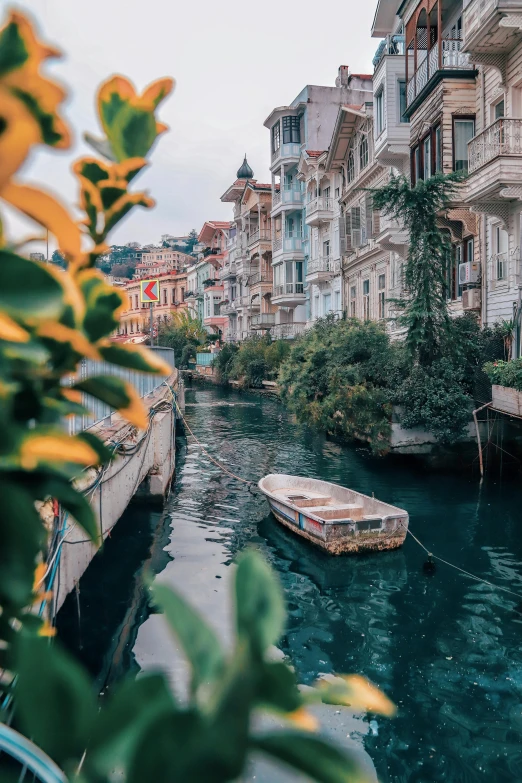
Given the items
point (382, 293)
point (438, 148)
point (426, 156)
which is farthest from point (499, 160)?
point (382, 293)

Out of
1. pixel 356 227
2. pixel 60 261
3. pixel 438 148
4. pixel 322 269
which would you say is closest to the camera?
pixel 60 261

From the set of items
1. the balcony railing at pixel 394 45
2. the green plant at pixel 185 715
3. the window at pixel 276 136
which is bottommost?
the green plant at pixel 185 715

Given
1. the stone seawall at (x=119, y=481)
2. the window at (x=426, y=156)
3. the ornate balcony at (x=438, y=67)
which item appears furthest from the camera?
the window at (x=426, y=156)

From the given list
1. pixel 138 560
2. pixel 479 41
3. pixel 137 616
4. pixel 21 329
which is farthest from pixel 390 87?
pixel 21 329

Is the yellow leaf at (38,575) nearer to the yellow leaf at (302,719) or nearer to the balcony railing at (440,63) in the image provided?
the yellow leaf at (302,719)

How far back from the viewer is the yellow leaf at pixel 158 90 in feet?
3.22

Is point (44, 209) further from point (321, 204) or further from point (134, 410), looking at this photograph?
point (321, 204)

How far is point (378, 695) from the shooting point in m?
0.80

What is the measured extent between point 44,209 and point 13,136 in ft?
0.46

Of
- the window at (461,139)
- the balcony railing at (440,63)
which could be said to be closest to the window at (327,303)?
the balcony railing at (440,63)

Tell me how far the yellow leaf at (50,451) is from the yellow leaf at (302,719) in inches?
12.9

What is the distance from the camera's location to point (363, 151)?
36031 millimetres

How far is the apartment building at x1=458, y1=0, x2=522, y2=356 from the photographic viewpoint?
59.1ft

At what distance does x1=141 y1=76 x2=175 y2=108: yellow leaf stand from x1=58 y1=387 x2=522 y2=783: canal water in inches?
213
